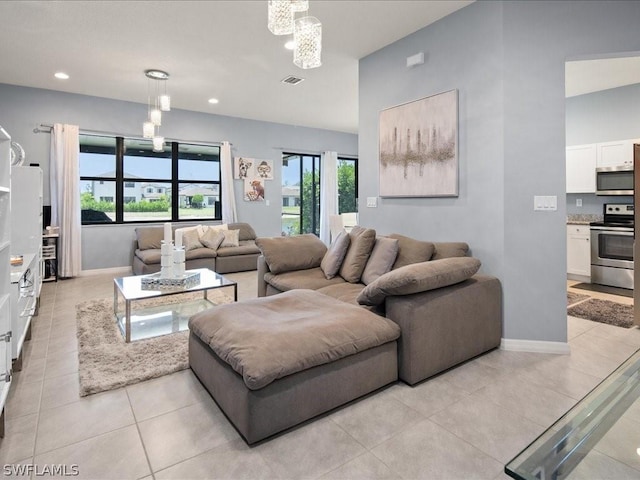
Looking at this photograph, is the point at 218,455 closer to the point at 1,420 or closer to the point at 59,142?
the point at 1,420

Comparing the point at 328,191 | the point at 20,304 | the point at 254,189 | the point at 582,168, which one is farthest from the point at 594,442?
the point at 328,191

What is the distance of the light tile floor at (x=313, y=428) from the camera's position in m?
1.61

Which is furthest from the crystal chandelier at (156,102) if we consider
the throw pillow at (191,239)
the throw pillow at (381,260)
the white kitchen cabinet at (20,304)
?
the throw pillow at (381,260)

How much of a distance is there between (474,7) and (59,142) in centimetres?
575

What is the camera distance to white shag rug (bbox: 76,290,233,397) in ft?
7.81

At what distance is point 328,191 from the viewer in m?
8.77

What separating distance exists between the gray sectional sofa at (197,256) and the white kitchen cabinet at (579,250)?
468 cm

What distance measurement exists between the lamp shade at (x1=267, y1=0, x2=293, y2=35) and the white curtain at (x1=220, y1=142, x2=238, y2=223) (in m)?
5.39

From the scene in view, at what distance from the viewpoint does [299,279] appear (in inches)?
135

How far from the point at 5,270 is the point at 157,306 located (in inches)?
83.6

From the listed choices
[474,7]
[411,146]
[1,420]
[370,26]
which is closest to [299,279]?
[411,146]

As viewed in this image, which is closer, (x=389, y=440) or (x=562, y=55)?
(x=389, y=440)

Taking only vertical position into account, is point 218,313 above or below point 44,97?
below

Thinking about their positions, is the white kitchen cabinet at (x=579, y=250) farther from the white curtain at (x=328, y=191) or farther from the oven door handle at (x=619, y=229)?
the white curtain at (x=328, y=191)
